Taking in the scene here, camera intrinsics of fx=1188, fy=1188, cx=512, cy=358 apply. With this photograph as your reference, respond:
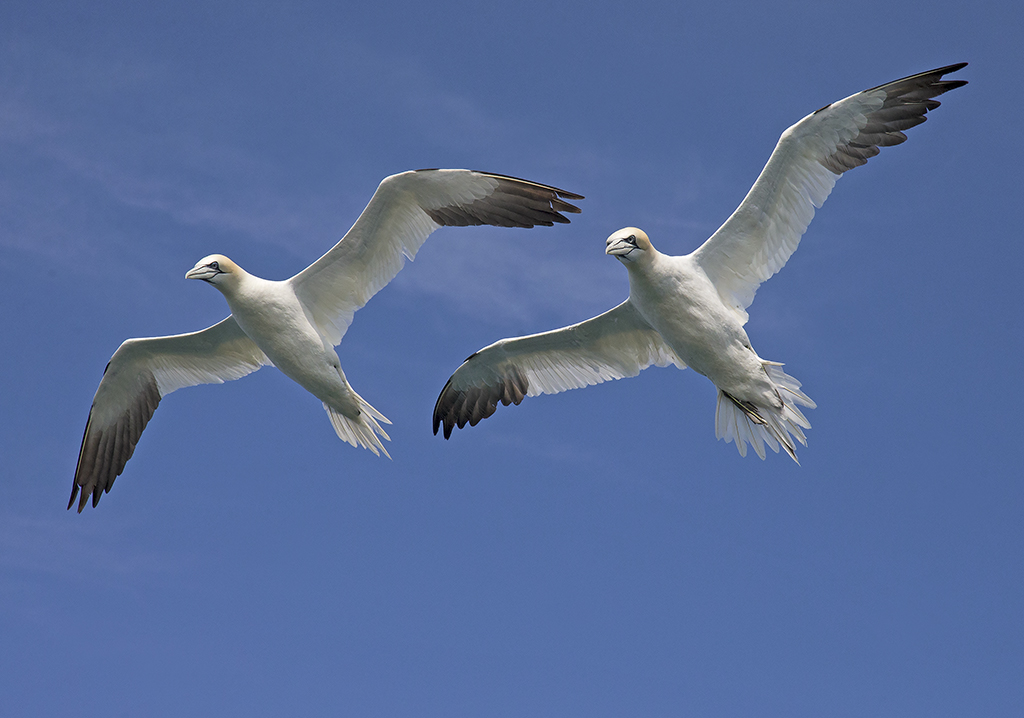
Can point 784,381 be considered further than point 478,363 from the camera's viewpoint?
No

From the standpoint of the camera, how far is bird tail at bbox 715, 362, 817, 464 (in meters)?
14.3

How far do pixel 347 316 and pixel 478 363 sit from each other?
6.33 ft

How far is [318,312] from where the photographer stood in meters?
15.4

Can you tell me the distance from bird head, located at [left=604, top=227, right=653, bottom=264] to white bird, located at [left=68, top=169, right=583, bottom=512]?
1.93ft

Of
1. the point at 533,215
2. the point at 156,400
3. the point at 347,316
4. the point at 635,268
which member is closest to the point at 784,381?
the point at 635,268

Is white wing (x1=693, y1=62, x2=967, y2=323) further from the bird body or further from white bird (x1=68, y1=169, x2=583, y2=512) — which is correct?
the bird body

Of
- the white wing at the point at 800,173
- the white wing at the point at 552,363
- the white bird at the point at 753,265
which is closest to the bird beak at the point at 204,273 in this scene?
the white wing at the point at 552,363

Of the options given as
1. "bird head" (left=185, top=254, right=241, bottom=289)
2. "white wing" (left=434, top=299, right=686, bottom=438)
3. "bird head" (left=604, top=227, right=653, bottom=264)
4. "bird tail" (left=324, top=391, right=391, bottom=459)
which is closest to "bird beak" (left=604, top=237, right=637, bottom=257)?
A: "bird head" (left=604, top=227, right=653, bottom=264)

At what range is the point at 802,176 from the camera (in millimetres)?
13906

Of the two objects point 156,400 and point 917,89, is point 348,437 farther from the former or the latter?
point 917,89

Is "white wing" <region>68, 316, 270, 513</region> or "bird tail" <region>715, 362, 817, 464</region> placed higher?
"white wing" <region>68, 316, 270, 513</region>

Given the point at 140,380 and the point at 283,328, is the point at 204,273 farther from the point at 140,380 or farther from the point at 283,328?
the point at 140,380

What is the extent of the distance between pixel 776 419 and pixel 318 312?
5.96 metres

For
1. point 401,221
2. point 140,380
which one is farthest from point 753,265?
point 140,380
